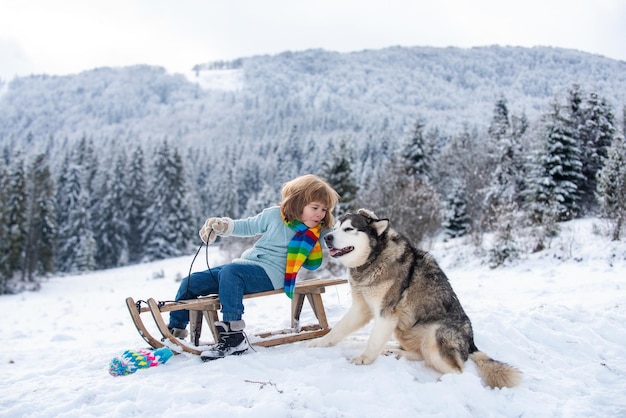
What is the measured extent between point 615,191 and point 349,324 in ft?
41.0

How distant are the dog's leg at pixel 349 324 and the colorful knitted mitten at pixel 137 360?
1.40 metres

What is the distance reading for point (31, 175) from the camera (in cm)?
3238

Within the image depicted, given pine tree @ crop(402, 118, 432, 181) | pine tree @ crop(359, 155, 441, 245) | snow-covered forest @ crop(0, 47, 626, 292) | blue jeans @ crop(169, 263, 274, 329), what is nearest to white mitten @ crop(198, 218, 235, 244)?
blue jeans @ crop(169, 263, 274, 329)

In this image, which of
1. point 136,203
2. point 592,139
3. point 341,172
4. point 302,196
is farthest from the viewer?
point 136,203

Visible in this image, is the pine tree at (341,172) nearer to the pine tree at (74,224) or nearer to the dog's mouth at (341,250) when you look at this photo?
the dog's mouth at (341,250)

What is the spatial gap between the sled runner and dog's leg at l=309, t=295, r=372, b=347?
0.38 m

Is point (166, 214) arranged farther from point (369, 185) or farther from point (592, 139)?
point (592, 139)

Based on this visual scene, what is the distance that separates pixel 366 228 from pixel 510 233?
954cm

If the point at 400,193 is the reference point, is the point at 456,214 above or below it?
below

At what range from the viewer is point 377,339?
3.95 meters

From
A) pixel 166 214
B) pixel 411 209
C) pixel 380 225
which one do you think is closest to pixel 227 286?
pixel 380 225

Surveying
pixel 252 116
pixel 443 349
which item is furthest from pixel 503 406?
pixel 252 116

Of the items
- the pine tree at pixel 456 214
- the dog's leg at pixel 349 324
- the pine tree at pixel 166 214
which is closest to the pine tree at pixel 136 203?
the pine tree at pixel 166 214

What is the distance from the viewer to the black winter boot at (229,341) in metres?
4.07
